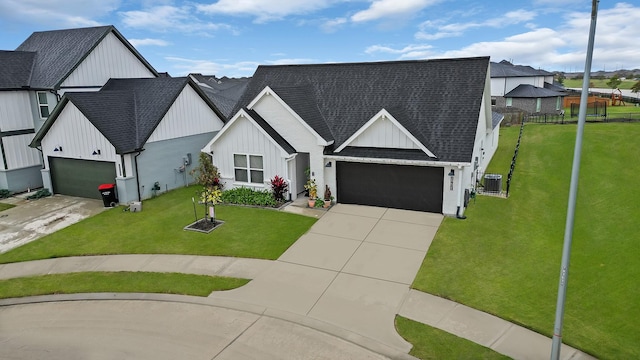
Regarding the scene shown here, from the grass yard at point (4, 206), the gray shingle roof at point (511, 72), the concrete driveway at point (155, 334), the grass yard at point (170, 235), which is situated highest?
the gray shingle roof at point (511, 72)

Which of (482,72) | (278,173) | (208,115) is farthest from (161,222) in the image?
(482,72)

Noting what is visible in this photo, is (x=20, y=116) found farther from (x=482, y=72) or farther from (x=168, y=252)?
(x=482, y=72)

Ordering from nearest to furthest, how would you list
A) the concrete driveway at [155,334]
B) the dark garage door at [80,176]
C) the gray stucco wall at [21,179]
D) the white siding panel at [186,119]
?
the concrete driveway at [155,334]
the dark garage door at [80,176]
the white siding panel at [186,119]
the gray stucco wall at [21,179]

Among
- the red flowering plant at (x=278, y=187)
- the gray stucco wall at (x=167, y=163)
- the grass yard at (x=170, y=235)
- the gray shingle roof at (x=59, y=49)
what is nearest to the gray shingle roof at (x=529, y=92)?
the gray stucco wall at (x=167, y=163)

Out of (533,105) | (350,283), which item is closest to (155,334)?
(350,283)

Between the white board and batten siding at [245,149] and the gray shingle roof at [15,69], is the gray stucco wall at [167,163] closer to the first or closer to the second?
the white board and batten siding at [245,149]

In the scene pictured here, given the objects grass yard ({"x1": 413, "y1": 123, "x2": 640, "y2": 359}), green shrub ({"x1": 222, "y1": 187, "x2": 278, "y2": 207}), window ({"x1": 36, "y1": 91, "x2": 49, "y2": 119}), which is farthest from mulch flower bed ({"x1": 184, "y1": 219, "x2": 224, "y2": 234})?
window ({"x1": 36, "y1": 91, "x2": 49, "y2": 119})

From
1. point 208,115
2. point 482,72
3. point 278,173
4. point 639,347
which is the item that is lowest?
point 639,347
